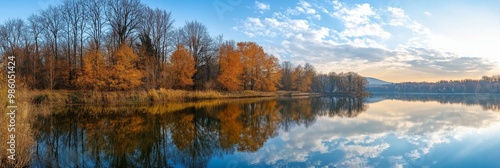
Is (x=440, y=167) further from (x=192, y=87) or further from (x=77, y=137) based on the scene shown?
(x=192, y=87)

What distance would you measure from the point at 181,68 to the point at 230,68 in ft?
24.7

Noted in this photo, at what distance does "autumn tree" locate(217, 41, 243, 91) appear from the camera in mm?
39469

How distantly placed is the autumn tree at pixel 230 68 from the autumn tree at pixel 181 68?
527 centimetres

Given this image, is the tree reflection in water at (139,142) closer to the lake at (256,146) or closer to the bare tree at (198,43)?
the lake at (256,146)

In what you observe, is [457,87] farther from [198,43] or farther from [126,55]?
[126,55]

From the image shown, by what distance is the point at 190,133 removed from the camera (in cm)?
1005

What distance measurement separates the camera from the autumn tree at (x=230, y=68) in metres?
39.5

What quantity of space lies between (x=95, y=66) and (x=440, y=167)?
87.5 feet

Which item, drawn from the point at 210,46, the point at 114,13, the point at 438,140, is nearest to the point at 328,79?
the point at 210,46

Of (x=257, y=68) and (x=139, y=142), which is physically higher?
(x=257, y=68)

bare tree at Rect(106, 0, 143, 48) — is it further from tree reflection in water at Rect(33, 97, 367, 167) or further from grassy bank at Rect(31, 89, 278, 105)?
tree reflection in water at Rect(33, 97, 367, 167)

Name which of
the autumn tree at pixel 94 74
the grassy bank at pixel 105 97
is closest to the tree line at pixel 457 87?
the grassy bank at pixel 105 97

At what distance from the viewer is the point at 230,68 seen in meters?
39.8

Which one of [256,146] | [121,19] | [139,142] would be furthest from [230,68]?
[256,146]
